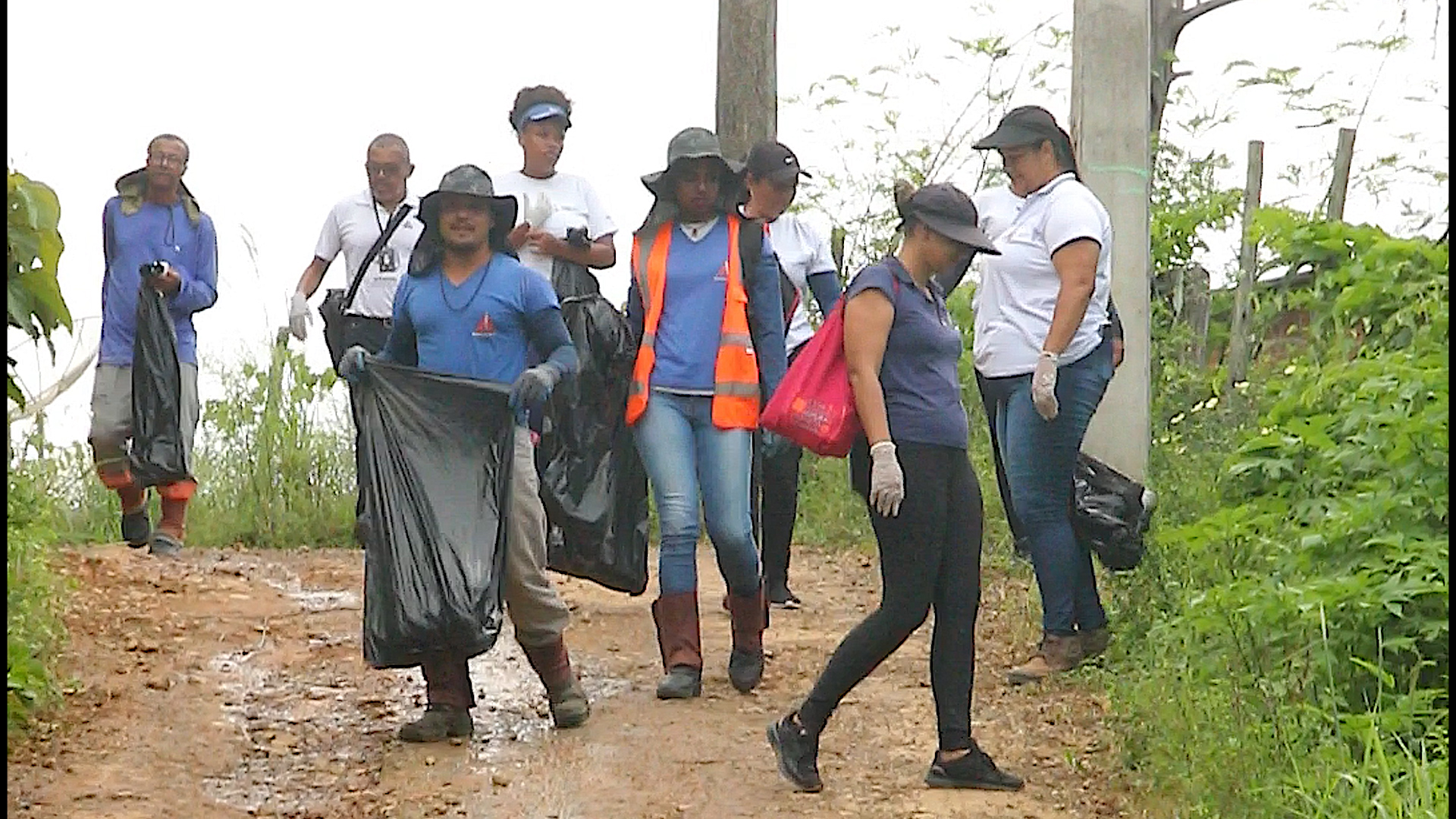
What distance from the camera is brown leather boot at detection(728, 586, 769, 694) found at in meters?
6.63

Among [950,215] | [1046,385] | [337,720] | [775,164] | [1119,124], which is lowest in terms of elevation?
[337,720]

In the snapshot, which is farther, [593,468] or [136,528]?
[136,528]

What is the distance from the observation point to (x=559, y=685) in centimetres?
616

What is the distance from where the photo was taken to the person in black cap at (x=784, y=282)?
7117 millimetres

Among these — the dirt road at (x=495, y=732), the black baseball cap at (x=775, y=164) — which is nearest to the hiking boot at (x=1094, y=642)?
the dirt road at (x=495, y=732)

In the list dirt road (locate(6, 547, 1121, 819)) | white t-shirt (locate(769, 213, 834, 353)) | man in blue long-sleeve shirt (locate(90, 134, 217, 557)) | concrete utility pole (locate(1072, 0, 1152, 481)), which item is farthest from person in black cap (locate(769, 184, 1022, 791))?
man in blue long-sleeve shirt (locate(90, 134, 217, 557))

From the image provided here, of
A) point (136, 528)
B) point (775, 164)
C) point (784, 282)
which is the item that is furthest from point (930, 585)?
point (136, 528)

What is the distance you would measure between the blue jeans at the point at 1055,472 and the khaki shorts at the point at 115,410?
397 centimetres

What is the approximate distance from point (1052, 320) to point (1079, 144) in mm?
1438

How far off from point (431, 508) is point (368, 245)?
8.74 ft

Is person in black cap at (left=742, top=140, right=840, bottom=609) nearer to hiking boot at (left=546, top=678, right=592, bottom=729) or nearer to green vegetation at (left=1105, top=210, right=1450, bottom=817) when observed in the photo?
hiking boot at (left=546, top=678, right=592, bottom=729)

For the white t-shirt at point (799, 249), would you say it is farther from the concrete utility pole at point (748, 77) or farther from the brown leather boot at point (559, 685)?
the concrete utility pole at point (748, 77)

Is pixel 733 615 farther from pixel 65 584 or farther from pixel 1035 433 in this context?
pixel 65 584

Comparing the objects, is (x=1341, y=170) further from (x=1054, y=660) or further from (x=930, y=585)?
(x=930, y=585)
